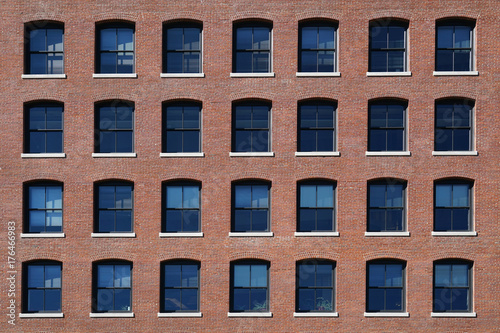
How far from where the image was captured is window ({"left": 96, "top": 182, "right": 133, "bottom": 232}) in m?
21.6

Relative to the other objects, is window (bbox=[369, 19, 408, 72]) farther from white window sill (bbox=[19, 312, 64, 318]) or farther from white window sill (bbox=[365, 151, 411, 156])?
white window sill (bbox=[19, 312, 64, 318])

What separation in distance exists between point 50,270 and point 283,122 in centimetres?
1119

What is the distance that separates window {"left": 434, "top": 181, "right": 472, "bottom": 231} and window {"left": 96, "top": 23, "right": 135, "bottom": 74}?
45.0ft

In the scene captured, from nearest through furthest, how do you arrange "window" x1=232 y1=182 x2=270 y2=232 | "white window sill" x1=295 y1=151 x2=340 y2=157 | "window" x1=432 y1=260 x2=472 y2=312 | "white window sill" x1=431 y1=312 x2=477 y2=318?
"white window sill" x1=431 y1=312 x2=477 y2=318 → "white window sill" x1=295 y1=151 x2=340 y2=157 → "window" x1=432 y1=260 x2=472 y2=312 → "window" x1=232 y1=182 x2=270 y2=232

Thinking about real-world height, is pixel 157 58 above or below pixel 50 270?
above

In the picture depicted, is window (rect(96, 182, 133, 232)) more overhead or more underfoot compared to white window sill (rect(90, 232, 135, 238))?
more overhead

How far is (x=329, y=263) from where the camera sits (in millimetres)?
21344

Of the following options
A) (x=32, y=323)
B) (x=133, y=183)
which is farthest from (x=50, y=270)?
(x=133, y=183)

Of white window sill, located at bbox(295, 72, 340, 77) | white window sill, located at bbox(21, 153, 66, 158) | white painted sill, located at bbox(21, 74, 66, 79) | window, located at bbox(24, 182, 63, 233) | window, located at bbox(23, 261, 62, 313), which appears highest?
white window sill, located at bbox(295, 72, 340, 77)

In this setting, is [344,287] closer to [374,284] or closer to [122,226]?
[374,284]

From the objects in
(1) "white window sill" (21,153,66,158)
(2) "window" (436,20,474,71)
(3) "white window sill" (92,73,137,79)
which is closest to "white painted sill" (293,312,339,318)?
(2) "window" (436,20,474,71)

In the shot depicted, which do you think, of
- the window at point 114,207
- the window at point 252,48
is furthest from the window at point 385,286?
the window at point 114,207

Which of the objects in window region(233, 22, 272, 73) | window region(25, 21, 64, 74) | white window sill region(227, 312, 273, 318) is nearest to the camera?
white window sill region(227, 312, 273, 318)

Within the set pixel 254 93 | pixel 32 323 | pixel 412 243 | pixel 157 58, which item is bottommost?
pixel 32 323
